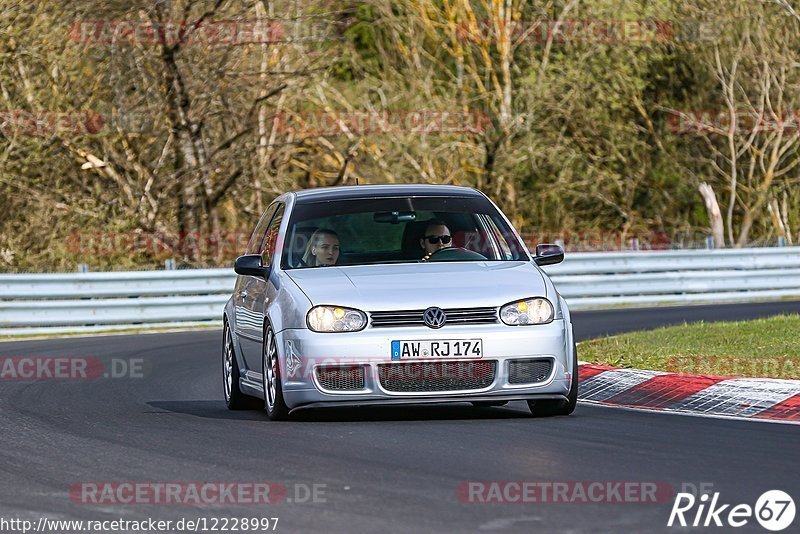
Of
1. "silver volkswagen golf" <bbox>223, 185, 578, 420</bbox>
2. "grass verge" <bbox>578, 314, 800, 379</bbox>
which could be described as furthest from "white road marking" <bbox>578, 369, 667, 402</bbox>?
"silver volkswagen golf" <bbox>223, 185, 578, 420</bbox>

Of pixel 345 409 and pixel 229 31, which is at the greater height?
pixel 229 31

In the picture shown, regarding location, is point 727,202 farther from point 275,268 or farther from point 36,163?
point 275,268

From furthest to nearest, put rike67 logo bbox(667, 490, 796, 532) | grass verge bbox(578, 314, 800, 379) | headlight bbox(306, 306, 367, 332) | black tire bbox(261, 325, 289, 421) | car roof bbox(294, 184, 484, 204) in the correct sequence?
grass verge bbox(578, 314, 800, 379)
car roof bbox(294, 184, 484, 204)
black tire bbox(261, 325, 289, 421)
headlight bbox(306, 306, 367, 332)
rike67 logo bbox(667, 490, 796, 532)

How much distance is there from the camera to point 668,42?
3459cm

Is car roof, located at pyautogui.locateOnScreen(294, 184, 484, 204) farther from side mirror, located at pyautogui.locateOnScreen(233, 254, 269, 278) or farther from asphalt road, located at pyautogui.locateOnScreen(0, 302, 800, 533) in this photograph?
asphalt road, located at pyautogui.locateOnScreen(0, 302, 800, 533)

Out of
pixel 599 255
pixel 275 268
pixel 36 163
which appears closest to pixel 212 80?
pixel 36 163

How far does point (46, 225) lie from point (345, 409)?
16783 millimetres

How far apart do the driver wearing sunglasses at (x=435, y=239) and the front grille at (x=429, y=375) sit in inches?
57.5

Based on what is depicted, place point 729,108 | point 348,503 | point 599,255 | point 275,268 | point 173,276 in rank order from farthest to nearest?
point 729,108 → point 599,255 → point 173,276 → point 275,268 → point 348,503

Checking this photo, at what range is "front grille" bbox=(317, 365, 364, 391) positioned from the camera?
966 centimetres

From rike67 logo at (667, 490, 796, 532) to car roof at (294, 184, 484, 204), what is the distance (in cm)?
497

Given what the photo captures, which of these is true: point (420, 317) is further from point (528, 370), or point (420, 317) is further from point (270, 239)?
point (270, 239)

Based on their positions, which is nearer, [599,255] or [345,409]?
[345,409]

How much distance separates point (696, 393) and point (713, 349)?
9.34ft
